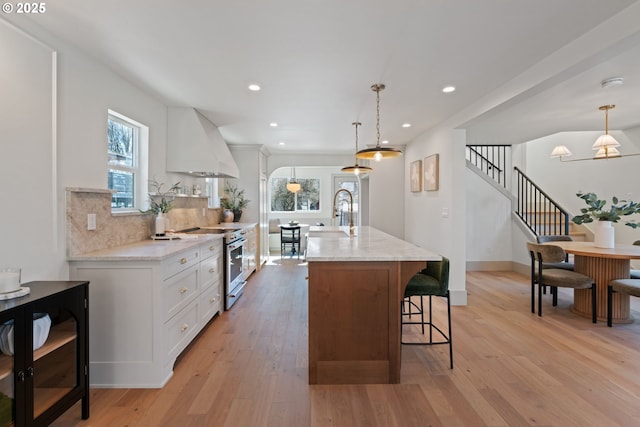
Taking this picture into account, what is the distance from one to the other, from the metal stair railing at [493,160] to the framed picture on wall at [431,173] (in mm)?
2539

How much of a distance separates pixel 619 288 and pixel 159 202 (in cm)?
503

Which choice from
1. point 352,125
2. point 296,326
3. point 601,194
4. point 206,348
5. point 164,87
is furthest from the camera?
point 601,194

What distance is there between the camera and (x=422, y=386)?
87.7 inches

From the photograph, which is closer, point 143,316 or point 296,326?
point 143,316

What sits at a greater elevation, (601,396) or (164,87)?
(164,87)

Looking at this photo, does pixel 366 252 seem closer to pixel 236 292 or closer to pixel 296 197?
pixel 236 292

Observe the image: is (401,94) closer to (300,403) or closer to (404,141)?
(404,141)

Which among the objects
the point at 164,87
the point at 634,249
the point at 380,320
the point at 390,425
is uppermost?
the point at 164,87

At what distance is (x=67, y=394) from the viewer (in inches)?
68.2

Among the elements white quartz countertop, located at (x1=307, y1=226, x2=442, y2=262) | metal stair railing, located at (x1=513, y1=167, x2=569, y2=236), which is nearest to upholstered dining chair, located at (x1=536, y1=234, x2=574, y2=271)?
metal stair railing, located at (x1=513, y1=167, x2=569, y2=236)

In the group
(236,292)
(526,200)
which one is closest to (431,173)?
(526,200)

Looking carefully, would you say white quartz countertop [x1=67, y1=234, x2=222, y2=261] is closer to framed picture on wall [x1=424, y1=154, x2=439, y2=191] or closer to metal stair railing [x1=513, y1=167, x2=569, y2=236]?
framed picture on wall [x1=424, y1=154, x2=439, y2=191]

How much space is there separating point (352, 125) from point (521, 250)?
405 cm

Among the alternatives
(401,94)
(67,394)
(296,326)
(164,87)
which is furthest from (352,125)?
(67,394)
